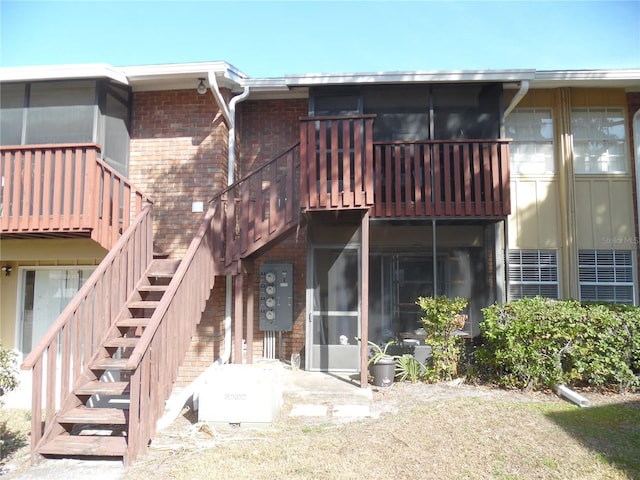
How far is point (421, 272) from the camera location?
8695mm

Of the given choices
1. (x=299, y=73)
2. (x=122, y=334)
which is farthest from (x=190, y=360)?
(x=299, y=73)

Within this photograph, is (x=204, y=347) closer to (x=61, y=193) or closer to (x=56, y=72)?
(x=61, y=193)

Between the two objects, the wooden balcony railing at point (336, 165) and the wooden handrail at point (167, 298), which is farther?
the wooden balcony railing at point (336, 165)

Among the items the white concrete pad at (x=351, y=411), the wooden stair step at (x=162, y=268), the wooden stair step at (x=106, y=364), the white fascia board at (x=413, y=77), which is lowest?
the white concrete pad at (x=351, y=411)

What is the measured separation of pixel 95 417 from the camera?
186 inches

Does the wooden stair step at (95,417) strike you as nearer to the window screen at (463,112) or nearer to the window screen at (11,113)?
the window screen at (11,113)

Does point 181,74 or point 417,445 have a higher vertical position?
point 181,74

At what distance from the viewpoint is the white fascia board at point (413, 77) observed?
776 centimetres

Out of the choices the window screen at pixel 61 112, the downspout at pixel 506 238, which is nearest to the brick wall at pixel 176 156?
the window screen at pixel 61 112

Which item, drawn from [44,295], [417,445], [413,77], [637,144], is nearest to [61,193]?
[44,295]

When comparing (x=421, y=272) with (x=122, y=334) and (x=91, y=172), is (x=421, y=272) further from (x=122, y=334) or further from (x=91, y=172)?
(x=91, y=172)

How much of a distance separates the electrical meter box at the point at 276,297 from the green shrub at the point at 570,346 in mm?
3459

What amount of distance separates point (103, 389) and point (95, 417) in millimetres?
317

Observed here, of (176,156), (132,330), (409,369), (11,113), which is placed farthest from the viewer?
(176,156)
